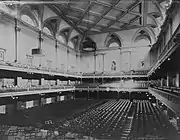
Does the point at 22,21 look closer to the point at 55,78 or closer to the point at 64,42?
the point at 64,42

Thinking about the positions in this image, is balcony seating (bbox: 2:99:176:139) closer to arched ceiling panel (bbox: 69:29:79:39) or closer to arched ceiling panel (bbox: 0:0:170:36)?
arched ceiling panel (bbox: 0:0:170:36)

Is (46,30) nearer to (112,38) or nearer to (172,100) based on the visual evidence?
(112,38)

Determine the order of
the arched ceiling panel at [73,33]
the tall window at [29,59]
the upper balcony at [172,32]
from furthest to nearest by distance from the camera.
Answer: the tall window at [29,59], the arched ceiling panel at [73,33], the upper balcony at [172,32]

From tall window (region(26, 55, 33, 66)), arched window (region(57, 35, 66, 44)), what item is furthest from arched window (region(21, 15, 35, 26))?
arched window (region(57, 35, 66, 44))

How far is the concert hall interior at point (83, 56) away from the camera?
3518 millimetres

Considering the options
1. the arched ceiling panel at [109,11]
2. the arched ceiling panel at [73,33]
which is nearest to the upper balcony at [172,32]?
the arched ceiling panel at [109,11]

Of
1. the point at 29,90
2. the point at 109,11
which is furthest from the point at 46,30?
the point at 109,11

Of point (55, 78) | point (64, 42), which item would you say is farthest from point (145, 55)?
point (55, 78)

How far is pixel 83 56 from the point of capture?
634 centimetres

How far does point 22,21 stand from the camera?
5863 mm

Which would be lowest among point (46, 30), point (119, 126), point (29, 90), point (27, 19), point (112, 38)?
point (119, 126)

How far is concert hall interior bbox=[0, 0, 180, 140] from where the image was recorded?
3.52 metres

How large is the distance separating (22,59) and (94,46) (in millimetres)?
3161

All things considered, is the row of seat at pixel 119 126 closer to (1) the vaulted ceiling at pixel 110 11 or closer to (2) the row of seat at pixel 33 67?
(1) the vaulted ceiling at pixel 110 11
